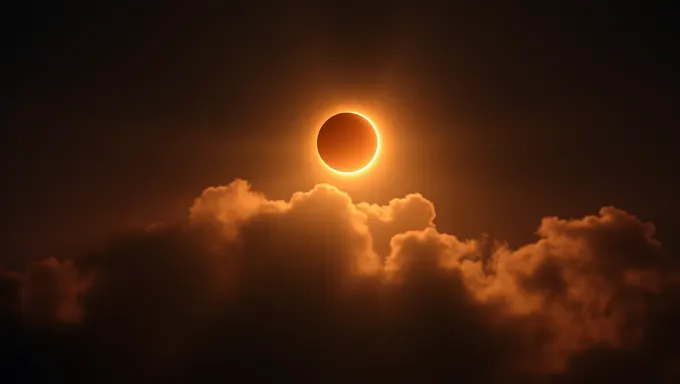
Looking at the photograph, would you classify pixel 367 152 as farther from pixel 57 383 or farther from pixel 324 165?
pixel 57 383

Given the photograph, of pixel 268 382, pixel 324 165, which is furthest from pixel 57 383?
pixel 324 165

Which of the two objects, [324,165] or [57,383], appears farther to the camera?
[57,383]

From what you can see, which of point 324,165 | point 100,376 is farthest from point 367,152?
point 100,376

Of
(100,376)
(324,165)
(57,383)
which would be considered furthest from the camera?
(57,383)

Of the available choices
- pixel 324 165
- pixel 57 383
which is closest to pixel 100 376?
pixel 57 383

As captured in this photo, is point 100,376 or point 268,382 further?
point 268,382

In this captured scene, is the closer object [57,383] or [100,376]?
[100,376]

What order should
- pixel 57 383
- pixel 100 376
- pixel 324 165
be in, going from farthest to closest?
pixel 57 383 < pixel 100 376 < pixel 324 165
